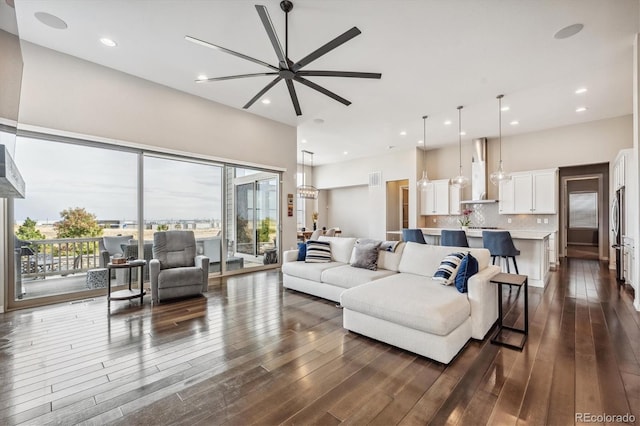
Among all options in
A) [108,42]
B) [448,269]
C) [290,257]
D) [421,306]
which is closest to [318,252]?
[290,257]

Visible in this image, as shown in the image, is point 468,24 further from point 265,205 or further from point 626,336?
point 265,205

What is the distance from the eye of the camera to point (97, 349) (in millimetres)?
2533

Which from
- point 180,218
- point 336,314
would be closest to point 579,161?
point 336,314

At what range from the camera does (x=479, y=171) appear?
7637mm

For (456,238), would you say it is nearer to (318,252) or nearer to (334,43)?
(318,252)

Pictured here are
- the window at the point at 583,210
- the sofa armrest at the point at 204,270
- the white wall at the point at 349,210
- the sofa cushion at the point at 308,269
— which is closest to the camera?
the sofa cushion at the point at 308,269

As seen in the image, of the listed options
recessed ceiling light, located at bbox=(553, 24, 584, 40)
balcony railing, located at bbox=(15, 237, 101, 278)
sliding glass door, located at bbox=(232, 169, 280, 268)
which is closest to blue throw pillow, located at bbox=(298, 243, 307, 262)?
sliding glass door, located at bbox=(232, 169, 280, 268)

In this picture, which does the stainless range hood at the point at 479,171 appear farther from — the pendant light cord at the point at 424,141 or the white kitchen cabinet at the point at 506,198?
the pendant light cord at the point at 424,141

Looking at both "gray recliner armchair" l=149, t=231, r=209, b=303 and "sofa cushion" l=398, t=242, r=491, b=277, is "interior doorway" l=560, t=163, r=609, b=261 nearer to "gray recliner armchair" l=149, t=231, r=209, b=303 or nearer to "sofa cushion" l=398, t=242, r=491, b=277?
"sofa cushion" l=398, t=242, r=491, b=277

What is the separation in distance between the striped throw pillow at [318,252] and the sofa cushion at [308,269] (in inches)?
4.4

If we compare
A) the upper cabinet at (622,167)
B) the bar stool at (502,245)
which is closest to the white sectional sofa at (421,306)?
the bar stool at (502,245)

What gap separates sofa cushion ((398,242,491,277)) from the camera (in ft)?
10.2

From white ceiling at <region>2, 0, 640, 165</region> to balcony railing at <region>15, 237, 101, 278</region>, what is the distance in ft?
8.96

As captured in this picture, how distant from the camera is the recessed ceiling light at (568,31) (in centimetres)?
315
